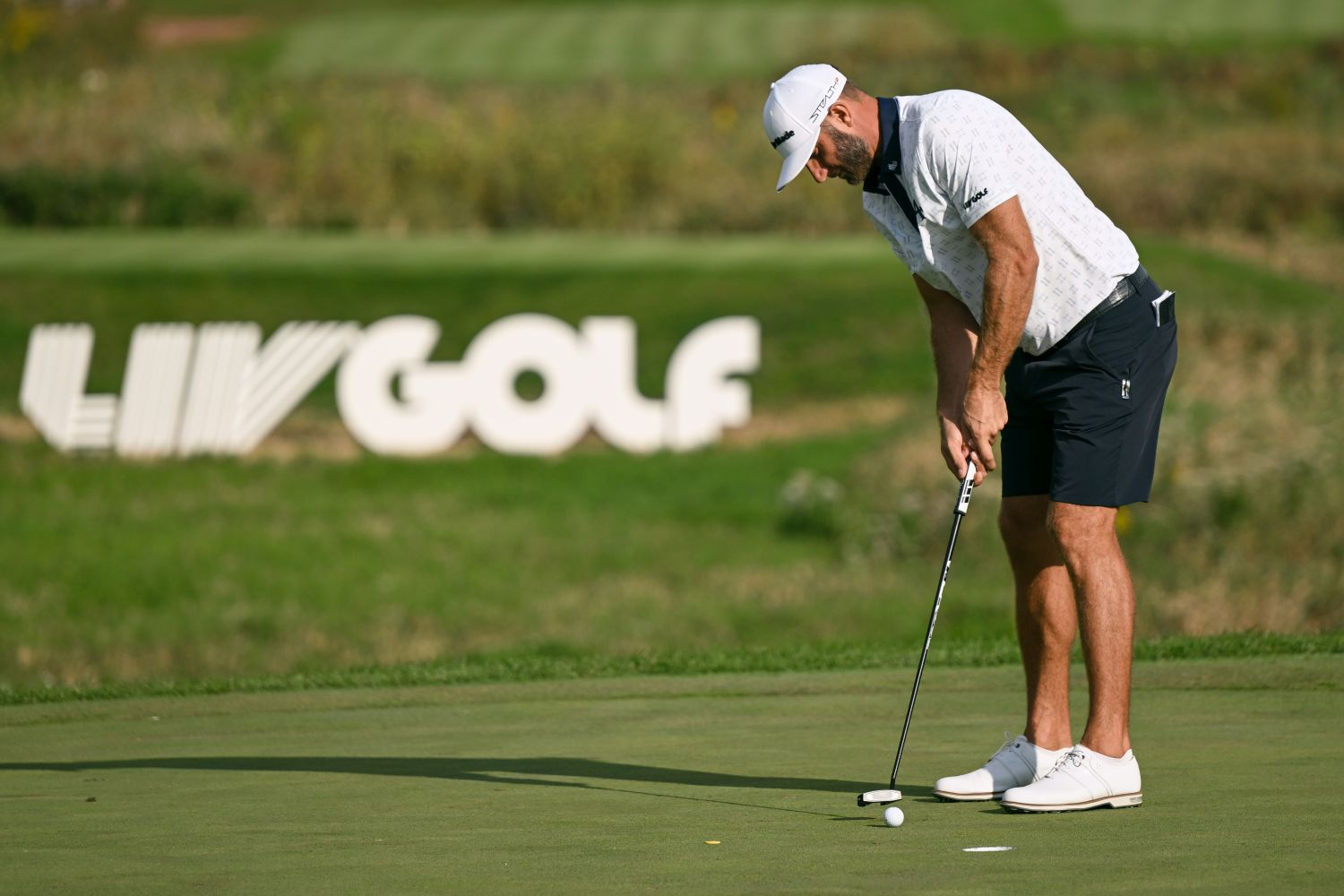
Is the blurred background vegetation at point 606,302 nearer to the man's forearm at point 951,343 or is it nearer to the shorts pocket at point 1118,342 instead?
the man's forearm at point 951,343

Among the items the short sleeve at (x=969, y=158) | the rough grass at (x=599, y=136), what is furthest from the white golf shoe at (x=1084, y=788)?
the rough grass at (x=599, y=136)

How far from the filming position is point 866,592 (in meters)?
16.5

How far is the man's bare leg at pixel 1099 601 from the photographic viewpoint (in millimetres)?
4828

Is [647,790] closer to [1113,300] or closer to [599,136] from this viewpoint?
[1113,300]

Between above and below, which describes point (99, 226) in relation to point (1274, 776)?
above

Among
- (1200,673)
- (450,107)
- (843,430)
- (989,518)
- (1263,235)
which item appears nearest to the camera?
(1200,673)

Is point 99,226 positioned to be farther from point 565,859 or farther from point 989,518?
point 565,859

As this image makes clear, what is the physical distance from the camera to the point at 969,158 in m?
4.68

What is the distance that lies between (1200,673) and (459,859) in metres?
3.55

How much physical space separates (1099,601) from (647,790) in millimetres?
1226

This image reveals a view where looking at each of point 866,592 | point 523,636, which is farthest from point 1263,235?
point 523,636

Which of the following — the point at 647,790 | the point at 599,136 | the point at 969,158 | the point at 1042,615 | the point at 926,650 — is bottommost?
the point at 647,790

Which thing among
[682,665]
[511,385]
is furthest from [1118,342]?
[511,385]

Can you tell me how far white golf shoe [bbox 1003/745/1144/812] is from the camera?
15.1ft
